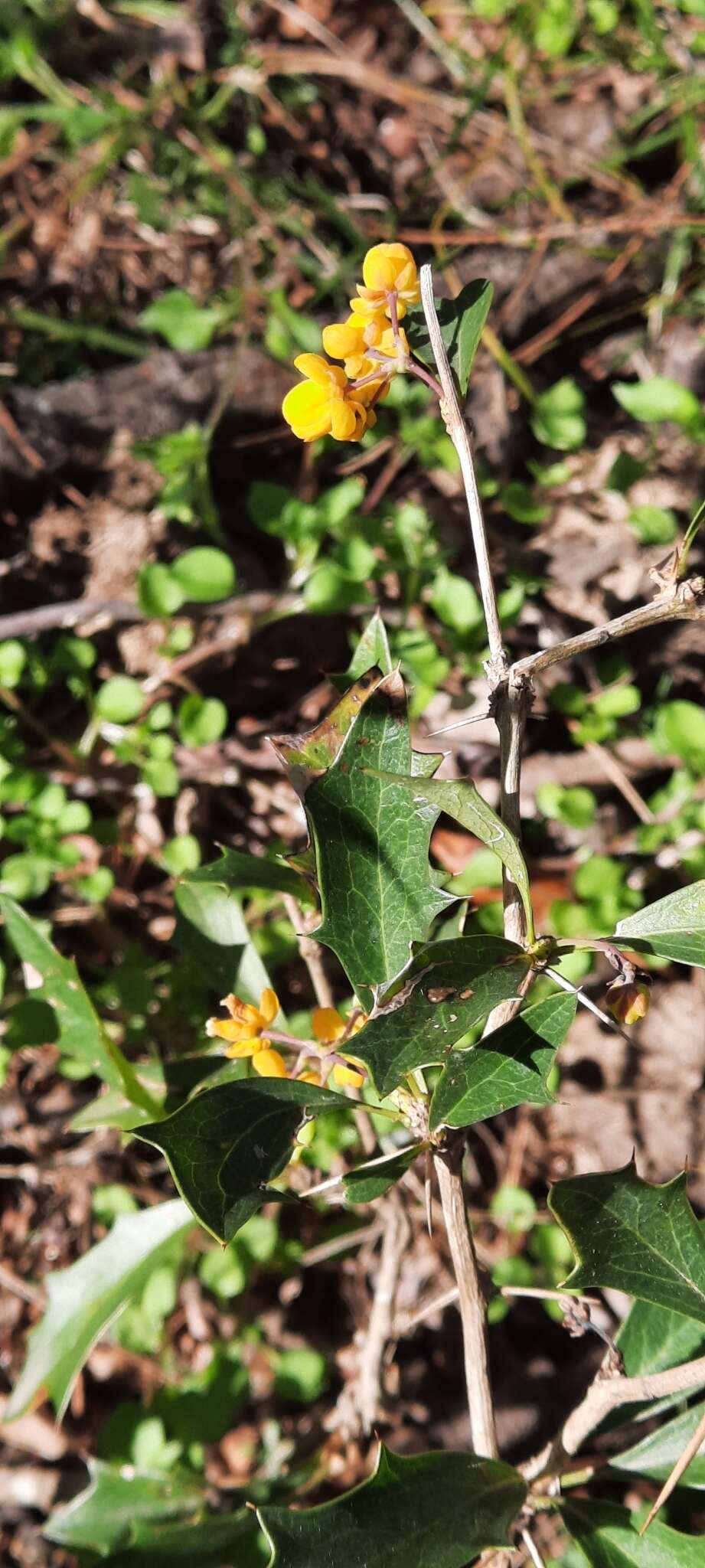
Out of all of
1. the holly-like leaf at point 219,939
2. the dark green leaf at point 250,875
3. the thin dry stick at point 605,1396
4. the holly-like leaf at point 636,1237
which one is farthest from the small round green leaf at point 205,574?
the thin dry stick at point 605,1396

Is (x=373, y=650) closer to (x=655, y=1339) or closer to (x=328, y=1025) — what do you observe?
(x=328, y=1025)

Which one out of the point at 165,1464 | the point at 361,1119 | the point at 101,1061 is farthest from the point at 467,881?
the point at 165,1464

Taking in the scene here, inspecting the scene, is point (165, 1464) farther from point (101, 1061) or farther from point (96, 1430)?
point (101, 1061)

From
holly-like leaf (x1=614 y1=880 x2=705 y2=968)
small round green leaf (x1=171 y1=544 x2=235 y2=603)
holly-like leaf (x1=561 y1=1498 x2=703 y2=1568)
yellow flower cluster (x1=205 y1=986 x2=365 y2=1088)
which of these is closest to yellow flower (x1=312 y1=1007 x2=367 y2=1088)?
yellow flower cluster (x1=205 y1=986 x2=365 y2=1088)

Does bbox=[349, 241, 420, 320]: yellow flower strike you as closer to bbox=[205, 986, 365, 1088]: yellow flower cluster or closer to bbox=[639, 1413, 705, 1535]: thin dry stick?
bbox=[205, 986, 365, 1088]: yellow flower cluster

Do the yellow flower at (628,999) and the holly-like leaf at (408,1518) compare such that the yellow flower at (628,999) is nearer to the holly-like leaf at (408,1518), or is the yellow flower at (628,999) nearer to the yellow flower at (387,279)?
the holly-like leaf at (408,1518)

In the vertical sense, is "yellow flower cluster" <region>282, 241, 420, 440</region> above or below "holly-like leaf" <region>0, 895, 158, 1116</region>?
above
